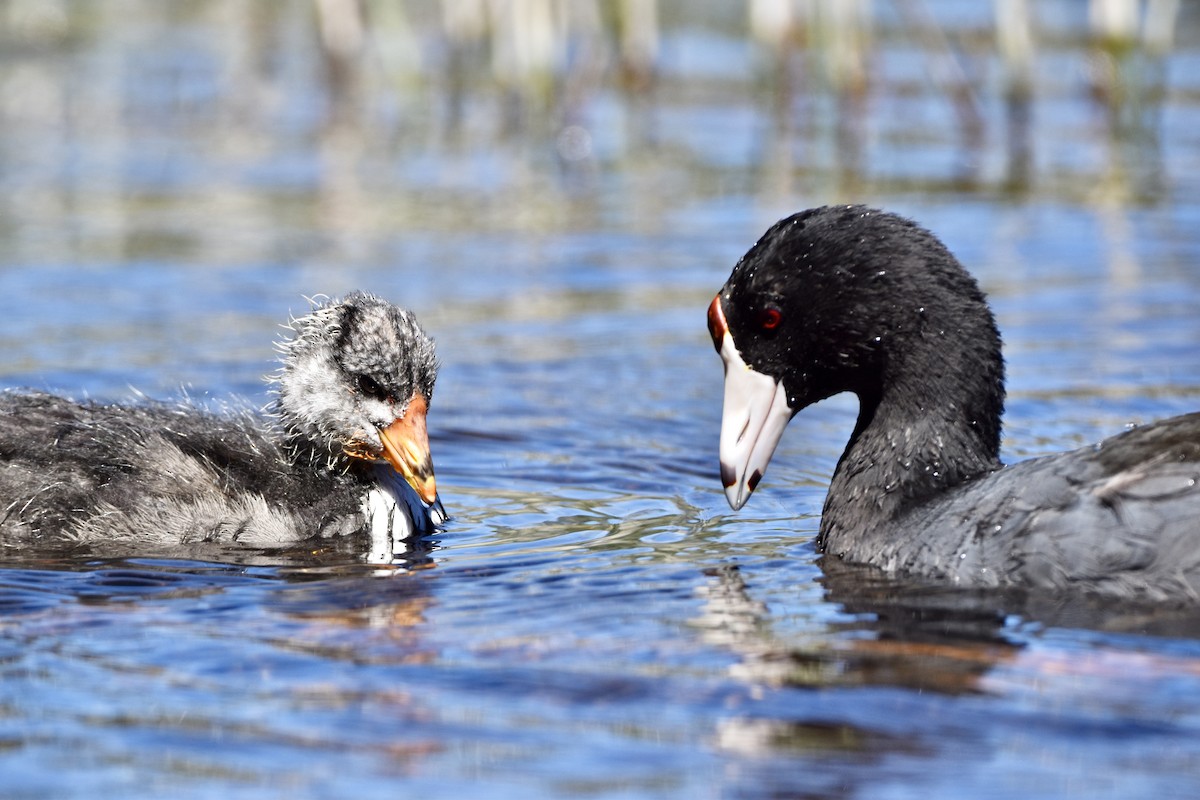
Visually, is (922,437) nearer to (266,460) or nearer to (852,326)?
(852,326)

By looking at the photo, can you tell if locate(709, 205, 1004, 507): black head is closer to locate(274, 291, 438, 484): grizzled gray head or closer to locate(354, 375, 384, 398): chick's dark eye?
locate(274, 291, 438, 484): grizzled gray head

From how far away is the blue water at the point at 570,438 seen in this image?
15.1 ft

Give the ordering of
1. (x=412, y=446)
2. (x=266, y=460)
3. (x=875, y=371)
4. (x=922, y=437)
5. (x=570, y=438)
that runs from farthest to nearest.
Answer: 1. (x=570, y=438)
2. (x=266, y=460)
3. (x=412, y=446)
4. (x=875, y=371)
5. (x=922, y=437)

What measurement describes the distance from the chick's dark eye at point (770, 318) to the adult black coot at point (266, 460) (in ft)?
4.08

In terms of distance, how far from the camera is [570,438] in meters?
8.42

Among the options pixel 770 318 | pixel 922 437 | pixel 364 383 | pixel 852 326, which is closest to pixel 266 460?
pixel 364 383

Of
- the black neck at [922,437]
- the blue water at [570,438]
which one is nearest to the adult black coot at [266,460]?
the blue water at [570,438]

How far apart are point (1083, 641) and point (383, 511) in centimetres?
270

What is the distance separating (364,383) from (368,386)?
0.8 inches

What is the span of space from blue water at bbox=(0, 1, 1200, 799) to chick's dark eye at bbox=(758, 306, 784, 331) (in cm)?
78

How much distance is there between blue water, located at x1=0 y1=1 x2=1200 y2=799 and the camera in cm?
460

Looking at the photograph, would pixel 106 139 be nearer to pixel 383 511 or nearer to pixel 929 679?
pixel 383 511

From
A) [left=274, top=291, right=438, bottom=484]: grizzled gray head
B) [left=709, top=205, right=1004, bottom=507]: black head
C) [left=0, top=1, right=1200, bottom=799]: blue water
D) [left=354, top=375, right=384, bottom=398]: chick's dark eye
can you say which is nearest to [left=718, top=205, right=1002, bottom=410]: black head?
[left=709, top=205, right=1004, bottom=507]: black head

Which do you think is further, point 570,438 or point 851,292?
point 570,438
